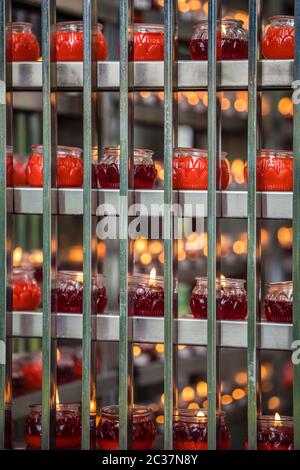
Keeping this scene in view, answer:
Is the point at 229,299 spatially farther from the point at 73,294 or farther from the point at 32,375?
the point at 32,375

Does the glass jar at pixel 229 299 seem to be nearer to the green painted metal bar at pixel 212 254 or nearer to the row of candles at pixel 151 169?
the green painted metal bar at pixel 212 254

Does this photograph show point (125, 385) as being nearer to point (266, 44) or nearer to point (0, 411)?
point (0, 411)

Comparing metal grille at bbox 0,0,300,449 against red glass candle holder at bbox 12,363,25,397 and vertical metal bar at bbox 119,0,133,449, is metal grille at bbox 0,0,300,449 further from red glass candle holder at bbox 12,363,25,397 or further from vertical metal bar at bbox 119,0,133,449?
red glass candle holder at bbox 12,363,25,397

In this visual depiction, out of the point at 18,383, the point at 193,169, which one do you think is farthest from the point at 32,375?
the point at 193,169

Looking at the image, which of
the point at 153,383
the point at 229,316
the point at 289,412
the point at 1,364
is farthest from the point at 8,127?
the point at 289,412

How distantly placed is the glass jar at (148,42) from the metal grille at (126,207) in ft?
0.14

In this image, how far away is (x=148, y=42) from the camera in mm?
2344

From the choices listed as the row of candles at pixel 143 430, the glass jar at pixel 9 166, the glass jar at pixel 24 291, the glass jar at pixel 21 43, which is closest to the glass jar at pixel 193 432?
the row of candles at pixel 143 430

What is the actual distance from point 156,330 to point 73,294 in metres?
0.25

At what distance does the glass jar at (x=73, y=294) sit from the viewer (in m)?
2.38

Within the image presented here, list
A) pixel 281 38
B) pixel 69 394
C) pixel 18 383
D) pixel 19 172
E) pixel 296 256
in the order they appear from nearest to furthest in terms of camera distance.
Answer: pixel 296 256, pixel 281 38, pixel 19 172, pixel 18 383, pixel 69 394

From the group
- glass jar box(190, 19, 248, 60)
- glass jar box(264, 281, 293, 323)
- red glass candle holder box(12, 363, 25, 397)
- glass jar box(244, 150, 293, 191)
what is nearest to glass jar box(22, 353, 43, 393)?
red glass candle holder box(12, 363, 25, 397)

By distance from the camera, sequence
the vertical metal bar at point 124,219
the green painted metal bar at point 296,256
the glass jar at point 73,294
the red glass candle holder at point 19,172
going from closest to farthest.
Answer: the green painted metal bar at point 296,256 → the vertical metal bar at point 124,219 → the glass jar at point 73,294 → the red glass candle holder at point 19,172
